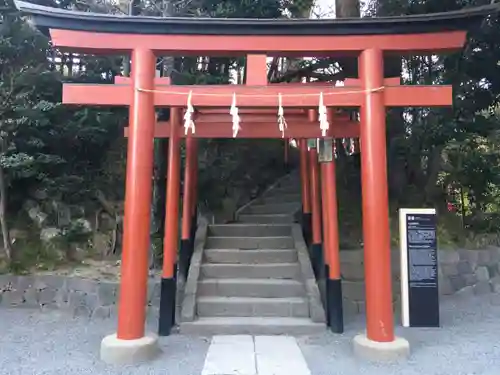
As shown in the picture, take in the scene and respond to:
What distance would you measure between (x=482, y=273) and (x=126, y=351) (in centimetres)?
688

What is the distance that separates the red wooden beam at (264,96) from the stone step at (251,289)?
2.99 meters

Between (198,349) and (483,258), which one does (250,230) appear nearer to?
(198,349)

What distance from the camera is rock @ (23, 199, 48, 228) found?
27.6 ft

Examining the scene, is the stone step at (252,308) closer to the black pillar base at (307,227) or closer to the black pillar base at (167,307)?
the black pillar base at (167,307)

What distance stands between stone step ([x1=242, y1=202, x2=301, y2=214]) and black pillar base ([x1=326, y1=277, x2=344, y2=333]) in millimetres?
3785

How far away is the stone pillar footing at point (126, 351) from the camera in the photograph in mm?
4574

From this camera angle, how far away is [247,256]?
7.50m

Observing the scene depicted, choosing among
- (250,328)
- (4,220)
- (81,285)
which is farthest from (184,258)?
(4,220)

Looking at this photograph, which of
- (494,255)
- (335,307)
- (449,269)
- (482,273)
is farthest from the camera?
(494,255)

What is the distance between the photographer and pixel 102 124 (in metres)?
9.05

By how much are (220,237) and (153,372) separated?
3.79m

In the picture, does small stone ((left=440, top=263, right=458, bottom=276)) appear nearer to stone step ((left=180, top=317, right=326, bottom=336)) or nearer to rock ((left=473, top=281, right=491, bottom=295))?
rock ((left=473, top=281, right=491, bottom=295))

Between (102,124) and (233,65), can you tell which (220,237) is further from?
(233,65)

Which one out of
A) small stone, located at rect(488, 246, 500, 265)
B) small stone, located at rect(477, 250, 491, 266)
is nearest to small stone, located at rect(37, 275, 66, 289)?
small stone, located at rect(477, 250, 491, 266)
